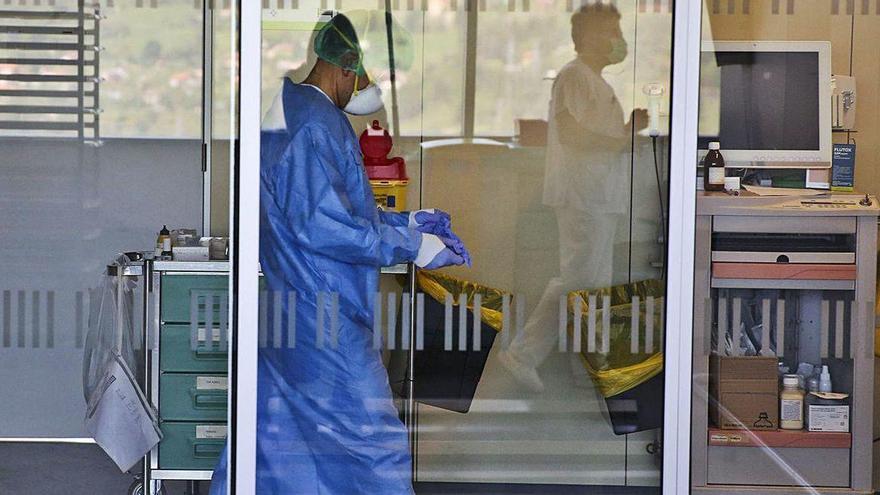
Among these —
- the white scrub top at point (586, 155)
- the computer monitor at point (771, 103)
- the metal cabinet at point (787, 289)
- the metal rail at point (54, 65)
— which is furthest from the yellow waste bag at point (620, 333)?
the metal rail at point (54, 65)

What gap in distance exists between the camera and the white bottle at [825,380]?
11.6ft

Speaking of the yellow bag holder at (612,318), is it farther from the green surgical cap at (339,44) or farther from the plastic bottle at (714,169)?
the green surgical cap at (339,44)

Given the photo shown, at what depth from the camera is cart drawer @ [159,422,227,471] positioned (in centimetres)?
395

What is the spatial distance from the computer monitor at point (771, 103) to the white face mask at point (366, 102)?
908 millimetres

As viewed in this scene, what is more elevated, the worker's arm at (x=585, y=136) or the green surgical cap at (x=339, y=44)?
the green surgical cap at (x=339, y=44)

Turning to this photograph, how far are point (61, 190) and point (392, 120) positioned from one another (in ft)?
5.04

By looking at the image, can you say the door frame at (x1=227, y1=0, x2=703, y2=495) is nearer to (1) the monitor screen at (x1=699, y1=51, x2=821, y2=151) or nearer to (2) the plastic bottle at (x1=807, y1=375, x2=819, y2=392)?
(1) the monitor screen at (x1=699, y1=51, x2=821, y2=151)

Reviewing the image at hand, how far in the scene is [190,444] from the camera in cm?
396

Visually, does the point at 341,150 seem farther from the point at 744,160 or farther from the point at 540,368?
the point at 744,160

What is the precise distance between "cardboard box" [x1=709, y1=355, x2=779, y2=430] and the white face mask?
3.80 feet

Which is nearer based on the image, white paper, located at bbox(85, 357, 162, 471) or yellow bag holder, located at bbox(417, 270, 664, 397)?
yellow bag holder, located at bbox(417, 270, 664, 397)

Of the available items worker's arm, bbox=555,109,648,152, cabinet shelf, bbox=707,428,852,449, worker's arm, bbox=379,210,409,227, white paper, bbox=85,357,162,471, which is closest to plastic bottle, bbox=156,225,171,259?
white paper, bbox=85,357,162,471

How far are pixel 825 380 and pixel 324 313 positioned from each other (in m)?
1.39

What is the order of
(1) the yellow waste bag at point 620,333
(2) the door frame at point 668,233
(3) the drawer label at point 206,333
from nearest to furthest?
(2) the door frame at point 668,233
(1) the yellow waste bag at point 620,333
(3) the drawer label at point 206,333
